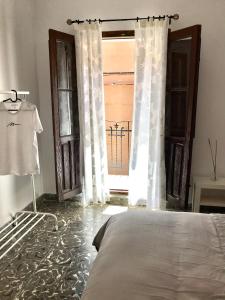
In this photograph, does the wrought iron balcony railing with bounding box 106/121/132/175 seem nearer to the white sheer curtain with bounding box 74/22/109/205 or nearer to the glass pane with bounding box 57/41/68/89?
the white sheer curtain with bounding box 74/22/109/205

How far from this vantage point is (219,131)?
3.26 m

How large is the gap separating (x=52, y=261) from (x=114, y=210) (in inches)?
46.6

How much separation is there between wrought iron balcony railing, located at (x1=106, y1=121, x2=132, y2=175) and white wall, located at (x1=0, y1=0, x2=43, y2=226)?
2.02m

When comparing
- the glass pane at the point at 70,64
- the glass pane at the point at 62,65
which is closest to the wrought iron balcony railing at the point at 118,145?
the glass pane at the point at 70,64

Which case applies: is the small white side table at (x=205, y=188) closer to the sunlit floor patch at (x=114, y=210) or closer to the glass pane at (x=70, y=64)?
the sunlit floor patch at (x=114, y=210)

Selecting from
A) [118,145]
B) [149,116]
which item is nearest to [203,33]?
[149,116]

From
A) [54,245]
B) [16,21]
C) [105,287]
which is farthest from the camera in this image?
[16,21]

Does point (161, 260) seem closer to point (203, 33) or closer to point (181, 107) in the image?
point (181, 107)

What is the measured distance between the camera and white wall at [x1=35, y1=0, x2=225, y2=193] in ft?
9.98

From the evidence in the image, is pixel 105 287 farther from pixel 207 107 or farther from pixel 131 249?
pixel 207 107

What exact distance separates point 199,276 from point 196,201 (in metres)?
2.00

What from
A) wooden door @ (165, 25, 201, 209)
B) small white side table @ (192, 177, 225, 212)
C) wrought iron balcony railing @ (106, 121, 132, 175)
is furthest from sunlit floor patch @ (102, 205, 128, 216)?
wrought iron balcony railing @ (106, 121, 132, 175)

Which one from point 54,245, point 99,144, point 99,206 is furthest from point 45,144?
point 54,245

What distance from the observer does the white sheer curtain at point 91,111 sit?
3.18 metres
